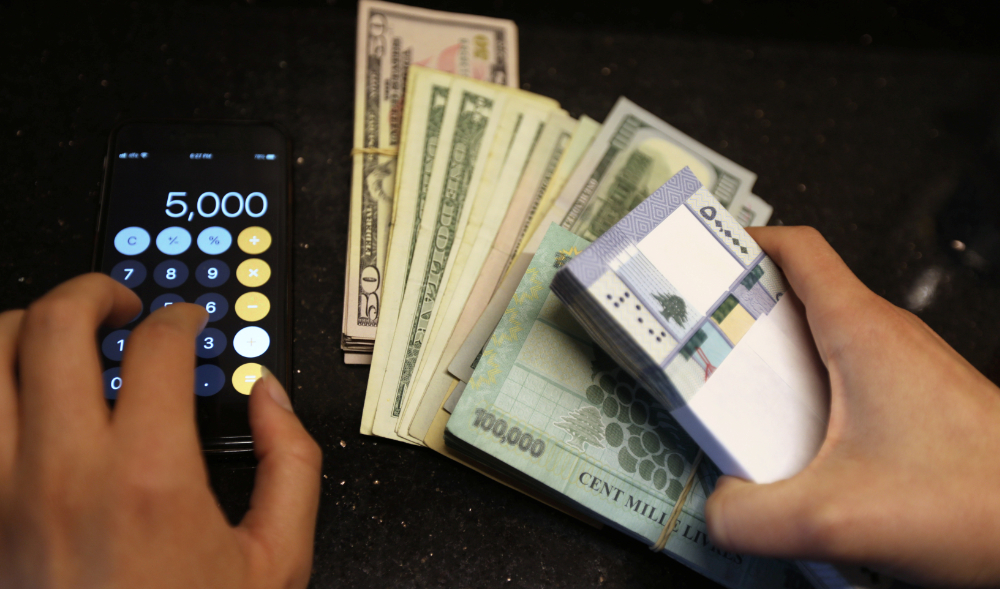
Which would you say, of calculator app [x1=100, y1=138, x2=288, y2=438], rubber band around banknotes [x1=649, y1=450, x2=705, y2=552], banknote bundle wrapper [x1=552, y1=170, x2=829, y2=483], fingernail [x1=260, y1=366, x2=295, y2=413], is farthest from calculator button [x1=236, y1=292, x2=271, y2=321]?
rubber band around banknotes [x1=649, y1=450, x2=705, y2=552]

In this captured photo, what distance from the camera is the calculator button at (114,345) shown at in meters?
0.42

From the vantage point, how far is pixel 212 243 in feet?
1.55

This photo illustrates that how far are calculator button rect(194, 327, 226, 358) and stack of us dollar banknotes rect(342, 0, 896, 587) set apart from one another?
100 mm

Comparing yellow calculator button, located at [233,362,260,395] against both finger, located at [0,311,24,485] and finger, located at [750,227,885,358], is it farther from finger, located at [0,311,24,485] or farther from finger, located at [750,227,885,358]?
finger, located at [750,227,885,358]

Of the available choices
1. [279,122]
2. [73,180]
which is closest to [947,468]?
[279,122]

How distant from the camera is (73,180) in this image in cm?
50

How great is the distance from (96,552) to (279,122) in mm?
404

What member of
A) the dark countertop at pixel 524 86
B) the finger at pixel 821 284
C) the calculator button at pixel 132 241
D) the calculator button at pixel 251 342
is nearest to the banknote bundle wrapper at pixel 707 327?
the finger at pixel 821 284

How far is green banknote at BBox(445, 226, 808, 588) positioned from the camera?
1.35 ft

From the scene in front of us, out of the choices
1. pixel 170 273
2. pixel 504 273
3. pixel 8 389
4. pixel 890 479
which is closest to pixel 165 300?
pixel 170 273

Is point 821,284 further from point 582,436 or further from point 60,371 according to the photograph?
point 60,371

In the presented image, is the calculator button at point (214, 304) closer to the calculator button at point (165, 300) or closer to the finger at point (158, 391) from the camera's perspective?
the calculator button at point (165, 300)

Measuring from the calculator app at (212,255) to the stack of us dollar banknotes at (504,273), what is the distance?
0.24 ft

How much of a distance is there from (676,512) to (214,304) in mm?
415
